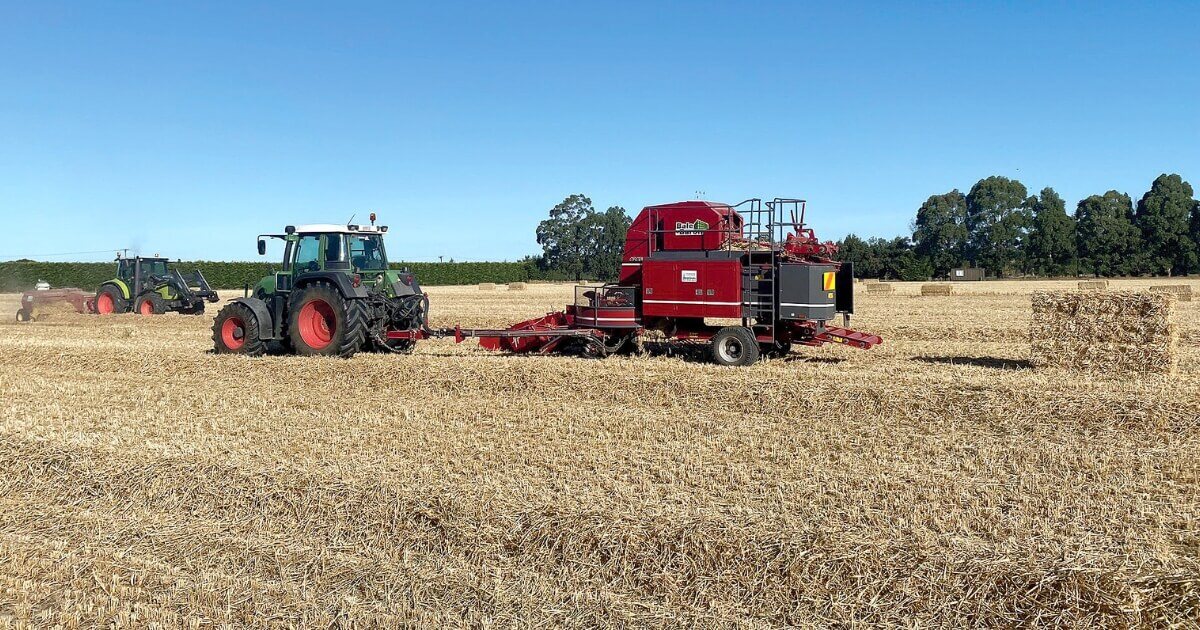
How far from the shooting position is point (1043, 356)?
1181cm

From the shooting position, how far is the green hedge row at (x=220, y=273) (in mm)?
49406

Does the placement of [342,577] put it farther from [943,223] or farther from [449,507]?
[943,223]

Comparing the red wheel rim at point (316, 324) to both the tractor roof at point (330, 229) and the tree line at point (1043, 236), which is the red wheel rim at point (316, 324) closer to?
the tractor roof at point (330, 229)

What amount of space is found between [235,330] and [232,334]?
0.25 ft

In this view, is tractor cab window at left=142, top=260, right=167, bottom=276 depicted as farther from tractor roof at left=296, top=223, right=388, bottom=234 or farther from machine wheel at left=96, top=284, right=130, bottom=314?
tractor roof at left=296, top=223, right=388, bottom=234

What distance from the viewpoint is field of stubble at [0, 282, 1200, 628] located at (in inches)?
183

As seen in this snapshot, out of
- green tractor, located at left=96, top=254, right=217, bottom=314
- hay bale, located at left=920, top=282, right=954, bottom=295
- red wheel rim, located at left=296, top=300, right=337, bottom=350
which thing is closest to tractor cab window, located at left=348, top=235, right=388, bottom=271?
red wheel rim, located at left=296, top=300, right=337, bottom=350

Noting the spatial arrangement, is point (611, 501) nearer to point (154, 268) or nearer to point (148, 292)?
point (148, 292)

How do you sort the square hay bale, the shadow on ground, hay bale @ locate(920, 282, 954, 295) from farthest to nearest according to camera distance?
1. the square hay bale
2. hay bale @ locate(920, 282, 954, 295)
3. the shadow on ground

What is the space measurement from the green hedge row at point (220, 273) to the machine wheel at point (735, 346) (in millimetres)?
35317

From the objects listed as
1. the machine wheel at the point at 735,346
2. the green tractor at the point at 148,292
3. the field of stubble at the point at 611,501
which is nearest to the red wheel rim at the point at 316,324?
→ the field of stubble at the point at 611,501

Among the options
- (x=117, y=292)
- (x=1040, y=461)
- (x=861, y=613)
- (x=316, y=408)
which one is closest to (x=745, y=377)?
(x=1040, y=461)

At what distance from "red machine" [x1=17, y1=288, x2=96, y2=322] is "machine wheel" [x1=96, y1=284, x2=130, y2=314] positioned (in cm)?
27

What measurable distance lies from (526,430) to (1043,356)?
734 cm
